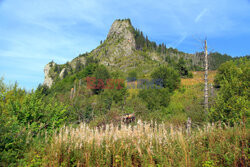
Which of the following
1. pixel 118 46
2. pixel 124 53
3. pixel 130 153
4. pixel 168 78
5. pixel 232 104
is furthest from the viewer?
pixel 118 46

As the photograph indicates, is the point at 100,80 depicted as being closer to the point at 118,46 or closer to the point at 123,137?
the point at 123,137

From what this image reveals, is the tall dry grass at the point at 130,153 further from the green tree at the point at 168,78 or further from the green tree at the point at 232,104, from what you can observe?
the green tree at the point at 168,78

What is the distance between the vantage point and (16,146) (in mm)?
4391

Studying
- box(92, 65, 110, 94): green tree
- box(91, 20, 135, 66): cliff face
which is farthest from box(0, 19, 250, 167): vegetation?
box(91, 20, 135, 66): cliff face

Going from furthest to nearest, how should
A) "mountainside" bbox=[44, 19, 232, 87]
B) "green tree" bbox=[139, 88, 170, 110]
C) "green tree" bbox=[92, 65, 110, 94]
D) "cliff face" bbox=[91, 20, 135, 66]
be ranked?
"cliff face" bbox=[91, 20, 135, 66], "mountainside" bbox=[44, 19, 232, 87], "green tree" bbox=[92, 65, 110, 94], "green tree" bbox=[139, 88, 170, 110]

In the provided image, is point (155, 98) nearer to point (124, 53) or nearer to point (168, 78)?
point (168, 78)

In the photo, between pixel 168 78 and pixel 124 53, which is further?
pixel 124 53

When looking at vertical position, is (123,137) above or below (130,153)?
above

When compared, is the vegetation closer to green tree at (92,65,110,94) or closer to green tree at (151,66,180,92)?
green tree at (151,66,180,92)

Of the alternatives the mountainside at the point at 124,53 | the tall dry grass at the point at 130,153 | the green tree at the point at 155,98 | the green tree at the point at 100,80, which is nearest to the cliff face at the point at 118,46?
the mountainside at the point at 124,53

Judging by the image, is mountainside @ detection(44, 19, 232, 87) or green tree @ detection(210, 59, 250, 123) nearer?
green tree @ detection(210, 59, 250, 123)

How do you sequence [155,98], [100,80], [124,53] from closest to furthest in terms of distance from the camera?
[155,98]
[100,80]
[124,53]

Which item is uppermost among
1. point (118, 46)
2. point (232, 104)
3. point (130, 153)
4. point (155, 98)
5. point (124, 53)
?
point (118, 46)

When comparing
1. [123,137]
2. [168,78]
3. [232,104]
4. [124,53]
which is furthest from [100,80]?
[124,53]
